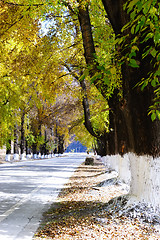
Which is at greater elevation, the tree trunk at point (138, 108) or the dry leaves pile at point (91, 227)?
the tree trunk at point (138, 108)

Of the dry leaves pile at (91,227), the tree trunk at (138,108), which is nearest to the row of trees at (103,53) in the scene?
the tree trunk at (138,108)

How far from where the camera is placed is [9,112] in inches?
1118

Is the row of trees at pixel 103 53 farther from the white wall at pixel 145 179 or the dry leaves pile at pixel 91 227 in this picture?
the dry leaves pile at pixel 91 227

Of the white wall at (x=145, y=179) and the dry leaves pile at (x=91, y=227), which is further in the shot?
the white wall at (x=145, y=179)

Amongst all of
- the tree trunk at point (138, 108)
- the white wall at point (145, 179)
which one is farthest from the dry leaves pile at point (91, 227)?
the tree trunk at point (138, 108)

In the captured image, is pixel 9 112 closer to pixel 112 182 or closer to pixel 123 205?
pixel 112 182

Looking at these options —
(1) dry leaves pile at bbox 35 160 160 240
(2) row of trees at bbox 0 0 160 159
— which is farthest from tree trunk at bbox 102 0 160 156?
(1) dry leaves pile at bbox 35 160 160 240

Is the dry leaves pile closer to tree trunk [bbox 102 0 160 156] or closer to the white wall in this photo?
the white wall

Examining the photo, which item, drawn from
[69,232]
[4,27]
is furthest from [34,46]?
[69,232]

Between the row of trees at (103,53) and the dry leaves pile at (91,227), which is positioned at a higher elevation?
the row of trees at (103,53)

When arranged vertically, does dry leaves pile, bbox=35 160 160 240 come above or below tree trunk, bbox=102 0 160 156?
below

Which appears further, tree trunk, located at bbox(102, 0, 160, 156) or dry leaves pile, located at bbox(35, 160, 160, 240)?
tree trunk, located at bbox(102, 0, 160, 156)

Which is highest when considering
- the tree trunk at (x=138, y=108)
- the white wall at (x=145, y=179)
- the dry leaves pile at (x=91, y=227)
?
the tree trunk at (x=138, y=108)

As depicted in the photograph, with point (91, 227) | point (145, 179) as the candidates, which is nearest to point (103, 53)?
point (145, 179)
